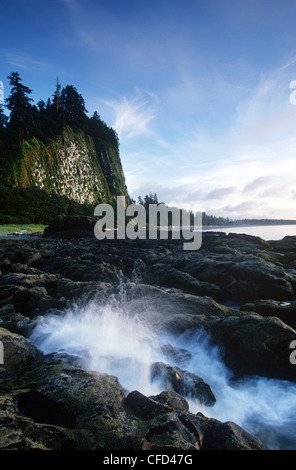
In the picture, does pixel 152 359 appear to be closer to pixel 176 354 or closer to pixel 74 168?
pixel 176 354

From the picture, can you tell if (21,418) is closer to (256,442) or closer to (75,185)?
(256,442)

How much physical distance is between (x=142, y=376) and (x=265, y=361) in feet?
9.52

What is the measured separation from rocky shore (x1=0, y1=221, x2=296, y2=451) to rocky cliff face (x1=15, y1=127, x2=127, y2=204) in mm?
55343

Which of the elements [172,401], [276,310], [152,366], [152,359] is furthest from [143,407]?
[276,310]

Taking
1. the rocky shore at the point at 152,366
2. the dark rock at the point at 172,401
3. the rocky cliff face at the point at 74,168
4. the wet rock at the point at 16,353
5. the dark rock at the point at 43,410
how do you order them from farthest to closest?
the rocky cliff face at the point at 74,168
the wet rock at the point at 16,353
the dark rock at the point at 172,401
the dark rock at the point at 43,410
the rocky shore at the point at 152,366

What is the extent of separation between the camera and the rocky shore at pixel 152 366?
2715 millimetres

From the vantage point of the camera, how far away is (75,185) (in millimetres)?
75188

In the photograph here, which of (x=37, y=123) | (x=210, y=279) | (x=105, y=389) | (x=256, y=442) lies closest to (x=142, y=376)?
(x=105, y=389)

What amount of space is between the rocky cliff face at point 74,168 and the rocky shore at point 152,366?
55.3 m

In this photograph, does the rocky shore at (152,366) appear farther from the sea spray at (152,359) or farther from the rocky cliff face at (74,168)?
the rocky cliff face at (74,168)

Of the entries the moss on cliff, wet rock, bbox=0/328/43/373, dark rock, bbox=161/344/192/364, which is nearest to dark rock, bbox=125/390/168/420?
wet rock, bbox=0/328/43/373

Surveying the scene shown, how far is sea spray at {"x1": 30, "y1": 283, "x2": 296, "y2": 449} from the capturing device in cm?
437

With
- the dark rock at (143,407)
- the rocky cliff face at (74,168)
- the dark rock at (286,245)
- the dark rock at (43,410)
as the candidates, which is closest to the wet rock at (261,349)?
the dark rock at (143,407)

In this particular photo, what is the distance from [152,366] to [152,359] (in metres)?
0.76
